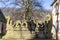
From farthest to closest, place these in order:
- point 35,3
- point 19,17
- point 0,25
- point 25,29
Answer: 1. point 0,25
2. point 19,17
3. point 35,3
4. point 25,29

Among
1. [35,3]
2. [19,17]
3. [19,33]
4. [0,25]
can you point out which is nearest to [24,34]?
[19,33]

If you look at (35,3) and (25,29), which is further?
(35,3)

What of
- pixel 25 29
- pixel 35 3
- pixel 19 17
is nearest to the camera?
pixel 25 29

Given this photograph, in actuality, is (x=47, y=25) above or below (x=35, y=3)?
below

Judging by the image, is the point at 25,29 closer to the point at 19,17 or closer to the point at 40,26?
the point at 40,26

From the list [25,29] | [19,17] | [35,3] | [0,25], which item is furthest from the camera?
[0,25]

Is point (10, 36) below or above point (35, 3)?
below

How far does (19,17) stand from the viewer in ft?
125

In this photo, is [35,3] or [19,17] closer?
[35,3]

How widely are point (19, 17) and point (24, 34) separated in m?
20.1

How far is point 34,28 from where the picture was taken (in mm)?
18828

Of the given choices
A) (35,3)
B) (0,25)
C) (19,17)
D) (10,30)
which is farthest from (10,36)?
(0,25)

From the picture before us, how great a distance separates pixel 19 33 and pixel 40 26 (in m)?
1.92

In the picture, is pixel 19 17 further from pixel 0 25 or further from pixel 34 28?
pixel 0 25
